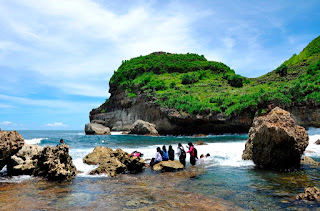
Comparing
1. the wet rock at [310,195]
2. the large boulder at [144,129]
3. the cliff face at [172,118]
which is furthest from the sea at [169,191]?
the large boulder at [144,129]

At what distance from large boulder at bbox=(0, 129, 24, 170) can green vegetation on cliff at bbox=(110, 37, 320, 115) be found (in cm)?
4001

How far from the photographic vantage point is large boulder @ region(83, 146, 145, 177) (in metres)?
12.8

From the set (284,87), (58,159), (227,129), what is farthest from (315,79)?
A: (58,159)

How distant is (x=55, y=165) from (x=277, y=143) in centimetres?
1178

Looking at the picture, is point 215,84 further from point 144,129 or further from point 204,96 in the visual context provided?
point 144,129

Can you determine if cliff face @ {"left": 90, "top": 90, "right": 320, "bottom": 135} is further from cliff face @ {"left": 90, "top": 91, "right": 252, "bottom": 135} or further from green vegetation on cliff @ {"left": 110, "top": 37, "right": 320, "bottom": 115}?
green vegetation on cliff @ {"left": 110, "top": 37, "right": 320, "bottom": 115}

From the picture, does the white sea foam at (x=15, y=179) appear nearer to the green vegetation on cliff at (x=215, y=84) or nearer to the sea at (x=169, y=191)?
the sea at (x=169, y=191)

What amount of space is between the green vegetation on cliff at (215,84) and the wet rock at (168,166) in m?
34.0

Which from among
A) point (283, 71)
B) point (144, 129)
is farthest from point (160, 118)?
point (283, 71)

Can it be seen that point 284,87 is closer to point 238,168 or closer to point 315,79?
point 315,79

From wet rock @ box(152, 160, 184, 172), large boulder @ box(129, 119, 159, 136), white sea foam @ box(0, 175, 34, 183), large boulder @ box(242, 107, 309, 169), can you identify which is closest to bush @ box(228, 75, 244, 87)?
large boulder @ box(129, 119, 159, 136)

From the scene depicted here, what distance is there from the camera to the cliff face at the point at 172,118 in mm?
40256

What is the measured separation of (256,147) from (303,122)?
104 ft

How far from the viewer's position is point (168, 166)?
1366cm
